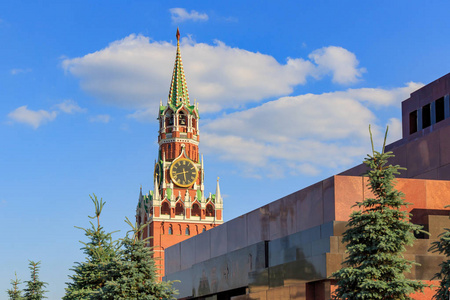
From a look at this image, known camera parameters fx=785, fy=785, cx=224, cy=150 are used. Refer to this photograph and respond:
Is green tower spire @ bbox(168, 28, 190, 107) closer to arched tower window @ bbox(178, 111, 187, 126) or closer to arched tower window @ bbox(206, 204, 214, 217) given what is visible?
arched tower window @ bbox(178, 111, 187, 126)

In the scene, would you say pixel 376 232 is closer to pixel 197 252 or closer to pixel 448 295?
pixel 448 295

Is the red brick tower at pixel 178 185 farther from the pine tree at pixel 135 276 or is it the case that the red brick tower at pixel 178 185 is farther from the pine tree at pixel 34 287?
the pine tree at pixel 135 276

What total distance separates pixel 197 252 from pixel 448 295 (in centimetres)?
2266

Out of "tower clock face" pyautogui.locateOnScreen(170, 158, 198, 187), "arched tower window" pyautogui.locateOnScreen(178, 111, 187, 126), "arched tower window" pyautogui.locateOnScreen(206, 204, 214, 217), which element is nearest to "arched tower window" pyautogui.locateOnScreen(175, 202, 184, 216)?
"tower clock face" pyautogui.locateOnScreen(170, 158, 198, 187)

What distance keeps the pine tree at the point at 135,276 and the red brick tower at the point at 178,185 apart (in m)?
98.6

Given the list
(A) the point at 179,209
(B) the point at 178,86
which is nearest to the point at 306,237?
(A) the point at 179,209

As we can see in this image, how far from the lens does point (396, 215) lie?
21531 mm

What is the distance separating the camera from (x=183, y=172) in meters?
134

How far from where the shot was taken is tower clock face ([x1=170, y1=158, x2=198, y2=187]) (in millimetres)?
132750

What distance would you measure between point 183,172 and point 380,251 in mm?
112731

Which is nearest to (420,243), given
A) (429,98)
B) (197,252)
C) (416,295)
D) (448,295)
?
(416,295)

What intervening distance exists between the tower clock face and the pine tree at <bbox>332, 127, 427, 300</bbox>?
111398 millimetres

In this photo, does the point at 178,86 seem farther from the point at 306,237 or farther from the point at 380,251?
the point at 380,251

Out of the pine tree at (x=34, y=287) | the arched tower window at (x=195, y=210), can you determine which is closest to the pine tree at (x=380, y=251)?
the pine tree at (x=34, y=287)
